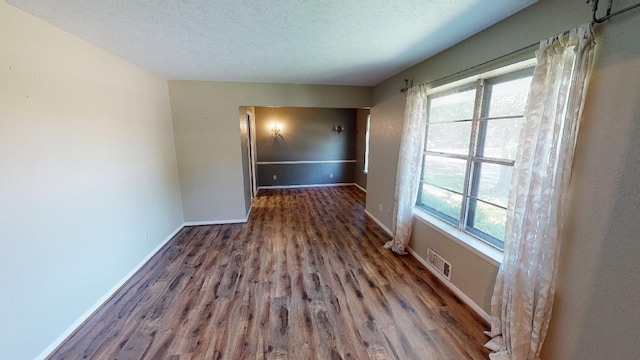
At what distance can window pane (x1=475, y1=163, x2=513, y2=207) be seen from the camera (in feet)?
6.50

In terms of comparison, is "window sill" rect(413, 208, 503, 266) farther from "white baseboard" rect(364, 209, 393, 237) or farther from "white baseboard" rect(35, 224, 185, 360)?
"white baseboard" rect(35, 224, 185, 360)

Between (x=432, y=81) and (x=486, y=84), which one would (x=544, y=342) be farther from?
(x=432, y=81)

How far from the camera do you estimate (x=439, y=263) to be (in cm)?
259

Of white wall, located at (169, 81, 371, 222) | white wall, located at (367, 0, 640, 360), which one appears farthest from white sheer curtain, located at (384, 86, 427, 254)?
white wall, located at (169, 81, 371, 222)

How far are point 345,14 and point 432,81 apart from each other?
1.40 m

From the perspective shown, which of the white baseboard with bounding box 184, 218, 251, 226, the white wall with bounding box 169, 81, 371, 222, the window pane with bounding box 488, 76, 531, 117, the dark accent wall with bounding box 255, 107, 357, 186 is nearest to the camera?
the window pane with bounding box 488, 76, 531, 117

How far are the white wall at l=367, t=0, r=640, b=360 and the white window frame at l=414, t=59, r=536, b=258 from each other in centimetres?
26

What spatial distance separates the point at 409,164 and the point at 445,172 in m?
0.41

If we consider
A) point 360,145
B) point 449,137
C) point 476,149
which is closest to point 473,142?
point 476,149

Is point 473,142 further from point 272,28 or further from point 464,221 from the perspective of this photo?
point 272,28

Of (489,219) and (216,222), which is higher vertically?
(489,219)

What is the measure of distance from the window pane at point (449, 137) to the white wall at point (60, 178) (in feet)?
11.5

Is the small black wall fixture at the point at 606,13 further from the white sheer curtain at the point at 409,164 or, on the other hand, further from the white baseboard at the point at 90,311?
the white baseboard at the point at 90,311

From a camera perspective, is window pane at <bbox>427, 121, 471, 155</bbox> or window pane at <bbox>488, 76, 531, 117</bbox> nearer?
window pane at <bbox>488, 76, 531, 117</bbox>
